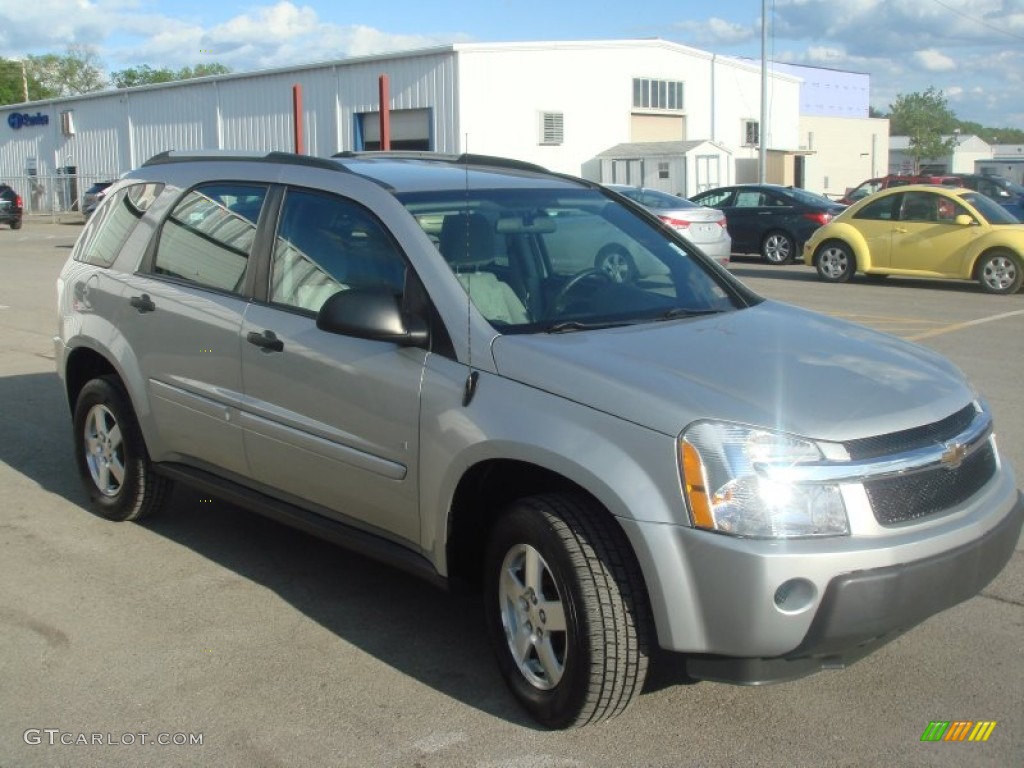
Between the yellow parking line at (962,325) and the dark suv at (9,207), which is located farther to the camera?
the dark suv at (9,207)

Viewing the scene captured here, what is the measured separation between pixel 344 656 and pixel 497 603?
30.5 inches

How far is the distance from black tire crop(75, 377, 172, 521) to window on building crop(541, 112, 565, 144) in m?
34.3

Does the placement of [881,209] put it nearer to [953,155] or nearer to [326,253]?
[326,253]

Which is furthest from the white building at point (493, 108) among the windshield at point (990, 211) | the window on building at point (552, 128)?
the windshield at point (990, 211)

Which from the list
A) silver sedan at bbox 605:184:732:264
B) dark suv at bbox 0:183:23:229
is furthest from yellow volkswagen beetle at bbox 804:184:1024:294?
dark suv at bbox 0:183:23:229

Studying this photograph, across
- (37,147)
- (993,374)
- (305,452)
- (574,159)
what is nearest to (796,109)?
(574,159)

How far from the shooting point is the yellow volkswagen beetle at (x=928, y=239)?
1611 centimetres

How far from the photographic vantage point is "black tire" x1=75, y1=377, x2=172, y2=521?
18.6 ft

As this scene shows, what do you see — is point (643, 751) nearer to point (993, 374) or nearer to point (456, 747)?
point (456, 747)

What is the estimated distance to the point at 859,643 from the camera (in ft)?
11.1

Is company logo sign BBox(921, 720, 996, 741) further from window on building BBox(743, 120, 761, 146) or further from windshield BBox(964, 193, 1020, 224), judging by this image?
window on building BBox(743, 120, 761, 146)

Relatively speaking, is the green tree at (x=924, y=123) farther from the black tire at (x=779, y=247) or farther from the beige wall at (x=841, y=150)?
the black tire at (x=779, y=247)

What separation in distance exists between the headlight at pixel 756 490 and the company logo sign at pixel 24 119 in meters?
56.6

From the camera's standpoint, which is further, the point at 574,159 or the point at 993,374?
the point at 574,159
